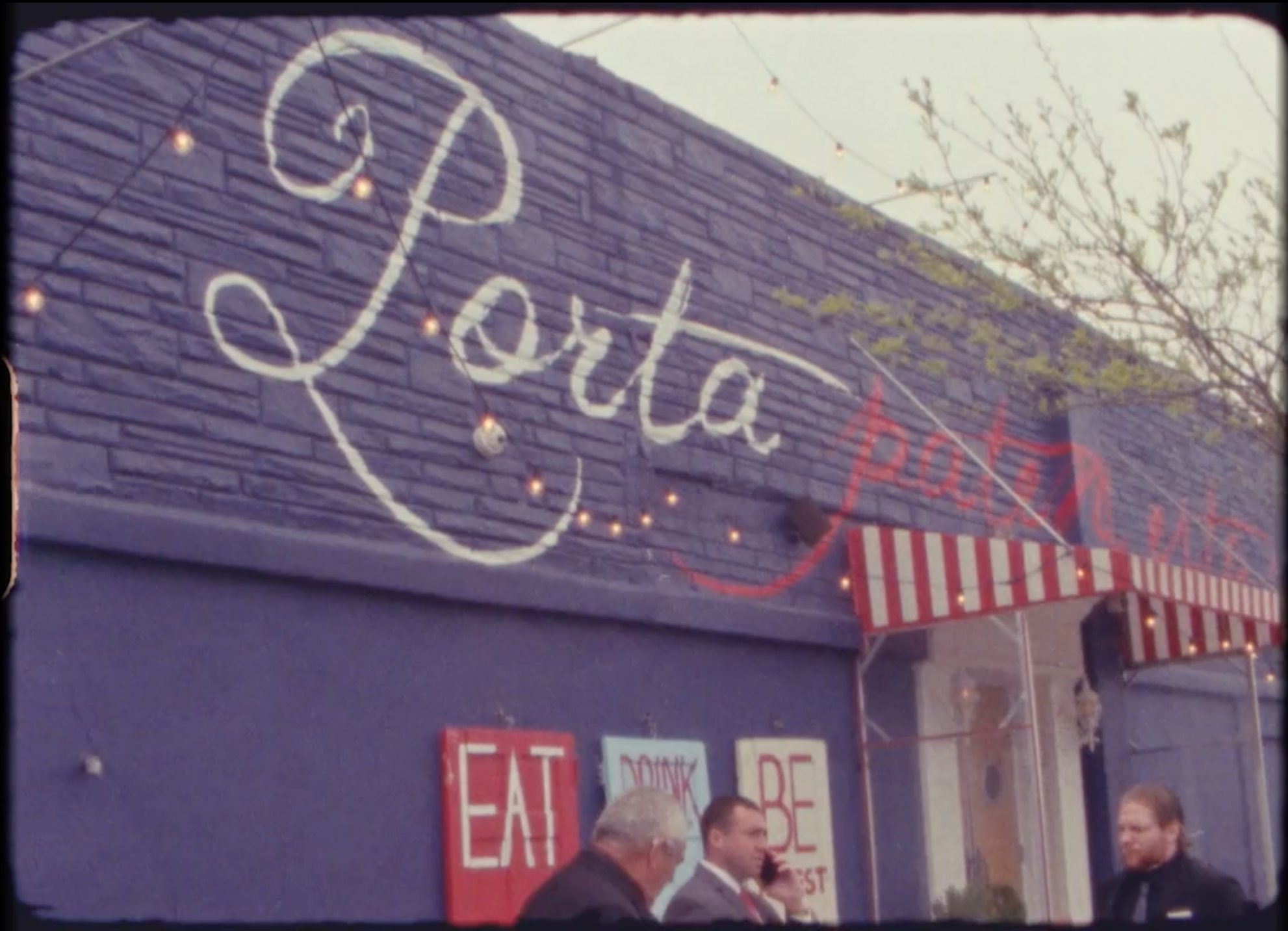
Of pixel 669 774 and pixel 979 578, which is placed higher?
pixel 979 578

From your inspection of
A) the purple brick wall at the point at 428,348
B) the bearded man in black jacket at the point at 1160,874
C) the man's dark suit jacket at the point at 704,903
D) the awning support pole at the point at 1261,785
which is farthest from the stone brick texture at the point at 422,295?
the bearded man in black jacket at the point at 1160,874

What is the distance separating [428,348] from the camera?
721 cm

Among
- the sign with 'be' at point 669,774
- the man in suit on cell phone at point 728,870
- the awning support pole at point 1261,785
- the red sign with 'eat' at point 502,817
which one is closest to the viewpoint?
the man in suit on cell phone at point 728,870

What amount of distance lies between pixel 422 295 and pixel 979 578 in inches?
135

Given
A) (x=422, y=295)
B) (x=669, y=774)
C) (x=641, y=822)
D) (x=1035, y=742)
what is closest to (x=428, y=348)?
(x=422, y=295)

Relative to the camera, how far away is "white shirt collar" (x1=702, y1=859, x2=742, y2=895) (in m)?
5.63

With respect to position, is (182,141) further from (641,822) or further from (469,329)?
(641,822)

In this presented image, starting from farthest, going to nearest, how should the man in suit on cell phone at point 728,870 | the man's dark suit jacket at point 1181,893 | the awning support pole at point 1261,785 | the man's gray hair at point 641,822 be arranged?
1. the awning support pole at point 1261,785
2. the man's dark suit jacket at point 1181,893
3. the man in suit on cell phone at point 728,870
4. the man's gray hair at point 641,822

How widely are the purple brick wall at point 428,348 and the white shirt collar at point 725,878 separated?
1.43m

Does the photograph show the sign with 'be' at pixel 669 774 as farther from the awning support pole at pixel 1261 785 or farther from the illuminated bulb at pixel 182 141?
the awning support pole at pixel 1261 785

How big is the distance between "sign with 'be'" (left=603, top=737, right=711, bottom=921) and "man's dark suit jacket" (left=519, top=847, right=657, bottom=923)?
2.77m

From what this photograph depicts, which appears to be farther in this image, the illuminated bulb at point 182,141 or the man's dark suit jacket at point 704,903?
the illuminated bulb at point 182,141

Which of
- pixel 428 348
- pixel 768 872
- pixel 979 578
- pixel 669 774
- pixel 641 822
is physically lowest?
pixel 768 872

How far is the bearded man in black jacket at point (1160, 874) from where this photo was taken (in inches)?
238
